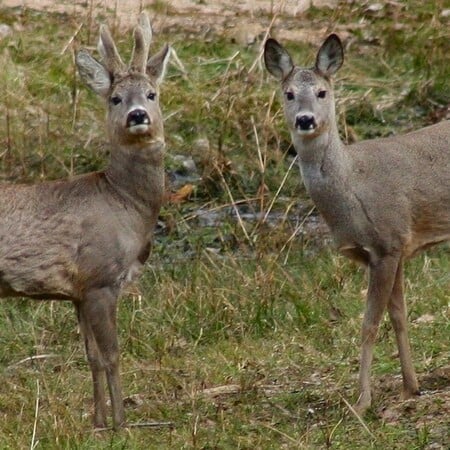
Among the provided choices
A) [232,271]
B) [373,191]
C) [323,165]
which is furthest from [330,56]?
[232,271]

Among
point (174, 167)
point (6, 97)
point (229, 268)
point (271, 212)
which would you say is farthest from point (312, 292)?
point (6, 97)

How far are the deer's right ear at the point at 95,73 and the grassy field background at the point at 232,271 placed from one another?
64.7 inches

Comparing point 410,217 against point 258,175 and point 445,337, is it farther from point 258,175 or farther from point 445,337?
point 258,175

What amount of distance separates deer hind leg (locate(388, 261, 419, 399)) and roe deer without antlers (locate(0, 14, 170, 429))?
1353mm

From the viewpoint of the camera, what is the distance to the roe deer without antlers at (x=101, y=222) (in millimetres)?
8266

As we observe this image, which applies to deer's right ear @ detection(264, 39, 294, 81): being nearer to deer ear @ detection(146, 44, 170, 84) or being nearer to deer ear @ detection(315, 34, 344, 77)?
deer ear @ detection(315, 34, 344, 77)

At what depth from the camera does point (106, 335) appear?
→ 830 centimetres

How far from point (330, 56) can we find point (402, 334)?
165cm

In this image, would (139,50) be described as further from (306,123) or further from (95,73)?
(306,123)

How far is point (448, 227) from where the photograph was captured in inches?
340

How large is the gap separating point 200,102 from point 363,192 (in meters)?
4.14

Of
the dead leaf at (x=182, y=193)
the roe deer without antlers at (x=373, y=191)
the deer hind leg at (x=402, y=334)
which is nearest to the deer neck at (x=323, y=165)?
the roe deer without antlers at (x=373, y=191)

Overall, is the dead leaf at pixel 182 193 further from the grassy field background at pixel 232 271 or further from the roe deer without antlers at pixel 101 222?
the roe deer without antlers at pixel 101 222

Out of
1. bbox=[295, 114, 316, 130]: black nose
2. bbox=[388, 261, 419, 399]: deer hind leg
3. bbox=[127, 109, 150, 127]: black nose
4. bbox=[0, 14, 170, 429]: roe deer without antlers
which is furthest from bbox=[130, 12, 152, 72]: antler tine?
bbox=[388, 261, 419, 399]: deer hind leg
